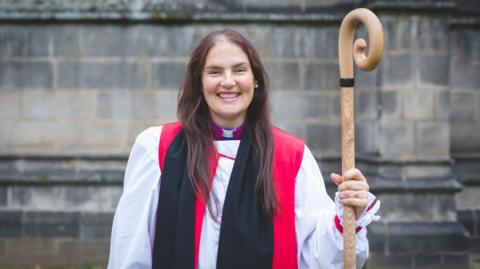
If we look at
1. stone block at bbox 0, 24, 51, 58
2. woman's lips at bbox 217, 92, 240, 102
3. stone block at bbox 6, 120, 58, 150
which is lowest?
stone block at bbox 6, 120, 58, 150

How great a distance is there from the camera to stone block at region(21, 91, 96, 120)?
6328mm

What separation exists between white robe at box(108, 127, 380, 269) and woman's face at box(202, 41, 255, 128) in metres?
0.17

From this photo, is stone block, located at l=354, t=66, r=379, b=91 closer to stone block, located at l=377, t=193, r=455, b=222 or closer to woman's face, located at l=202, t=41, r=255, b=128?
stone block, located at l=377, t=193, r=455, b=222

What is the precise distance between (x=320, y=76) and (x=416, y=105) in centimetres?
109

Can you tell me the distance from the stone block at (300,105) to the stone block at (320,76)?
11cm

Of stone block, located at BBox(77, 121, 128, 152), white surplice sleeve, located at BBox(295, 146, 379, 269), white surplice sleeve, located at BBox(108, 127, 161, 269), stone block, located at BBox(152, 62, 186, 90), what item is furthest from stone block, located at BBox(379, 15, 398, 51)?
white surplice sleeve, located at BBox(108, 127, 161, 269)

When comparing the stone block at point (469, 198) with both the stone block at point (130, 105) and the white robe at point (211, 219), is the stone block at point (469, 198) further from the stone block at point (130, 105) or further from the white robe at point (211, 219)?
the white robe at point (211, 219)

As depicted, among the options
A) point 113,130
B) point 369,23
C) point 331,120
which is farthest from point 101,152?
point 369,23

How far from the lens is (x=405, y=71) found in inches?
228

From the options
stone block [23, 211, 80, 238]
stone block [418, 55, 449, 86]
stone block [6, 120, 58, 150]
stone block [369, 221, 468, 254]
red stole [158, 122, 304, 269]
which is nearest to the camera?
red stole [158, 122, 304, 269]

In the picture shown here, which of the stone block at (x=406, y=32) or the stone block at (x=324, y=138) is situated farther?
A: the stone block at (x=324, y=138)

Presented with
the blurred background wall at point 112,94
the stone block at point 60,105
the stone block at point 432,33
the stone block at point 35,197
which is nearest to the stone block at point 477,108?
the blurred background wall at point 112,94

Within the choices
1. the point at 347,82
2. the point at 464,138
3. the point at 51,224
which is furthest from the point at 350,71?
the point at 51,224

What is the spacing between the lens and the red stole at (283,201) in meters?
2.35
